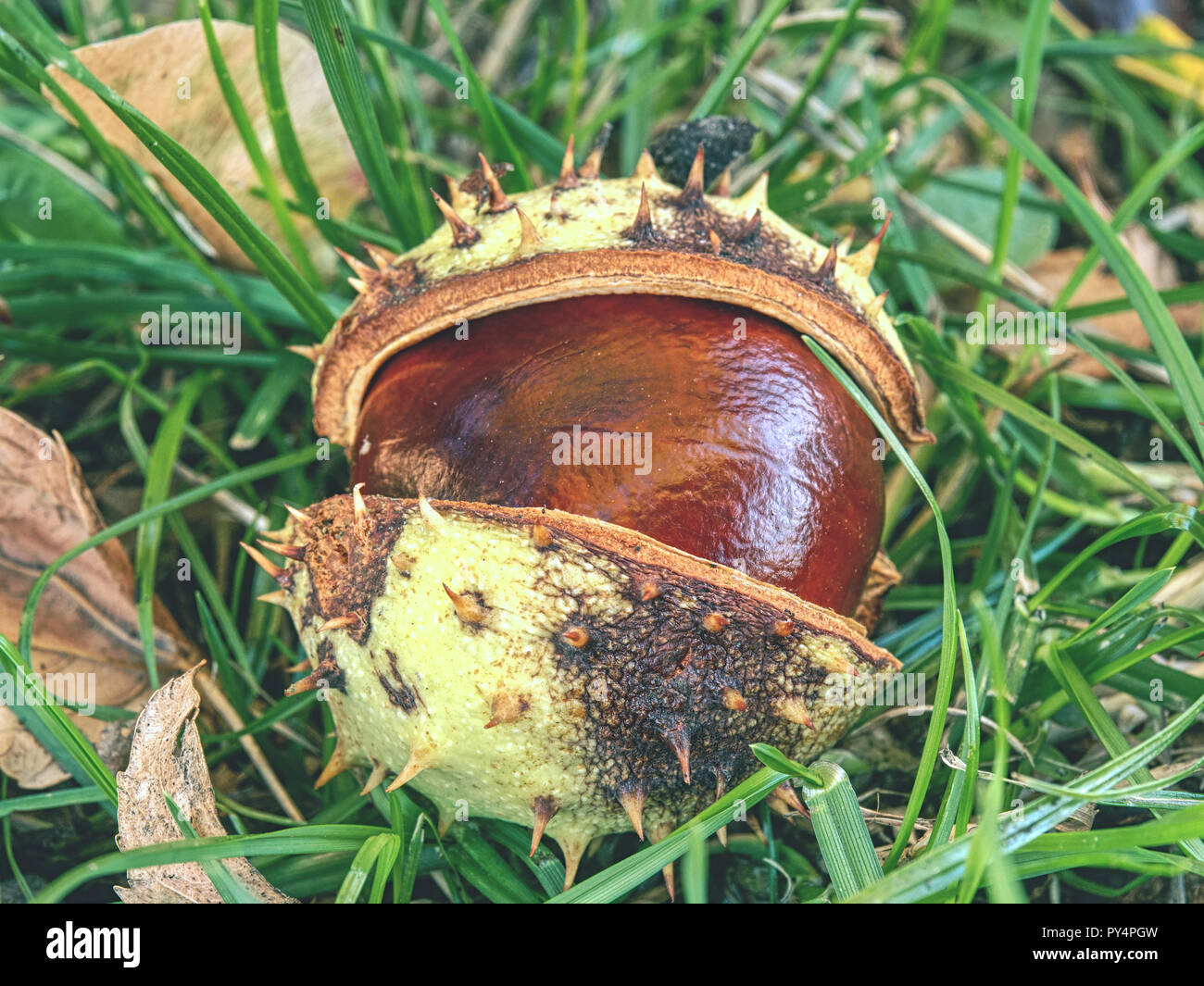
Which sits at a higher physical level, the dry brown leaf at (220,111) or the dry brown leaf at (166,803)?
the dry brown leaf at (220,111)

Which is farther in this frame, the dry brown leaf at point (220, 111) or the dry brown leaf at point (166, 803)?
the dry brown leaf at point (220, 111)

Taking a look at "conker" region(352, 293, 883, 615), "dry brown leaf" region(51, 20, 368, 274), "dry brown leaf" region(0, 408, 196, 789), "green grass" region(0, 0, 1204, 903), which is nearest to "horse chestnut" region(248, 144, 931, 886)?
"conker" region(352, 293, 883, 615)

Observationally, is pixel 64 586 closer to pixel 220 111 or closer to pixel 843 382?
pixel 220 111

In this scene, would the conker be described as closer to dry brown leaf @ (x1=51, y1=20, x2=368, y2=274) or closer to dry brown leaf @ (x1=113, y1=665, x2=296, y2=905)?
dry brown leaf @ (x1=113, y1=665, x2=296, y2=905)

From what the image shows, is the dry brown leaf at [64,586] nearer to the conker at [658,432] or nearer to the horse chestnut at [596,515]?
the horse chestnut at [596,515]

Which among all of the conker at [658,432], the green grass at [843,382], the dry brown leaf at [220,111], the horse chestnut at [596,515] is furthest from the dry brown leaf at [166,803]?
the dry brown leaf at [220,111]

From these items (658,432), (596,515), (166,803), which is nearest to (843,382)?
(658,432)
